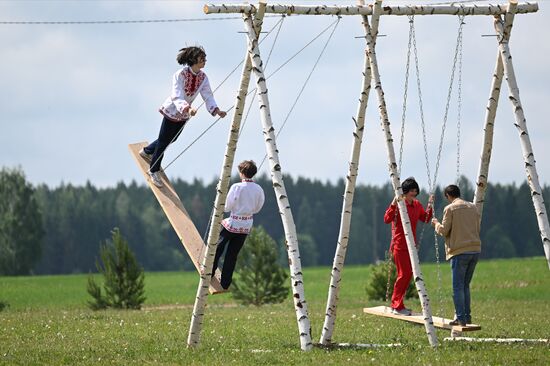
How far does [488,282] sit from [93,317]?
29.6m

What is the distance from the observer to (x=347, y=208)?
16.8 metres

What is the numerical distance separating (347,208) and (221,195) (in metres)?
1.76

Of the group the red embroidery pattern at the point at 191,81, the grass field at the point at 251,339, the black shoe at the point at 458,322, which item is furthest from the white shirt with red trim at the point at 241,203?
the black shoe at the point at 458,322

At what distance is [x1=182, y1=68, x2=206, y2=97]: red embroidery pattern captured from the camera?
17672mm

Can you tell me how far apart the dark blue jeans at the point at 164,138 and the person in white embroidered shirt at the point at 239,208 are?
111cm

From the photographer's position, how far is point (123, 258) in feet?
115

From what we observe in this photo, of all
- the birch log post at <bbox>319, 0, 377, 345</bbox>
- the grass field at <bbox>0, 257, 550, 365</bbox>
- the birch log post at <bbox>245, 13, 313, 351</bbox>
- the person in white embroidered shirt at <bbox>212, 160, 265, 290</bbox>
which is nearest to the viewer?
the grass field at <bbox>0, 257, 550, 365</bbox>

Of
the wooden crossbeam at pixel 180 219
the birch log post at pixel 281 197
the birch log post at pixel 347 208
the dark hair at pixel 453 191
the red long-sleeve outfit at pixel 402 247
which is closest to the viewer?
the birch log post at pixel 281 197

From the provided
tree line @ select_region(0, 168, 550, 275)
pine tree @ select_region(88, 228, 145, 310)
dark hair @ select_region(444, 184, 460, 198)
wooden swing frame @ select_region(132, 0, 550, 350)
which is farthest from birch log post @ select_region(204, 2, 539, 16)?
tree line @ select_region(0, 168, 550, 275)

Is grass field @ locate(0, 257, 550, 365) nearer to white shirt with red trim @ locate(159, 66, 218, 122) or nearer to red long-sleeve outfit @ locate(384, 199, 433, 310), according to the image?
red long-sleeve outfit @ locate(384, 199, 433, 310)

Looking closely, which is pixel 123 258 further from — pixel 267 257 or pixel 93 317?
pixel 93 317

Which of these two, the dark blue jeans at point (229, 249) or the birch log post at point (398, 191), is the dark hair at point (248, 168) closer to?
the dark blue jeans at point (229, 249)

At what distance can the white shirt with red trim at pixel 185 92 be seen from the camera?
17625 millimetres

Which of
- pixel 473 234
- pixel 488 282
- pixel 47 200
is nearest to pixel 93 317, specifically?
pixel 473 234
